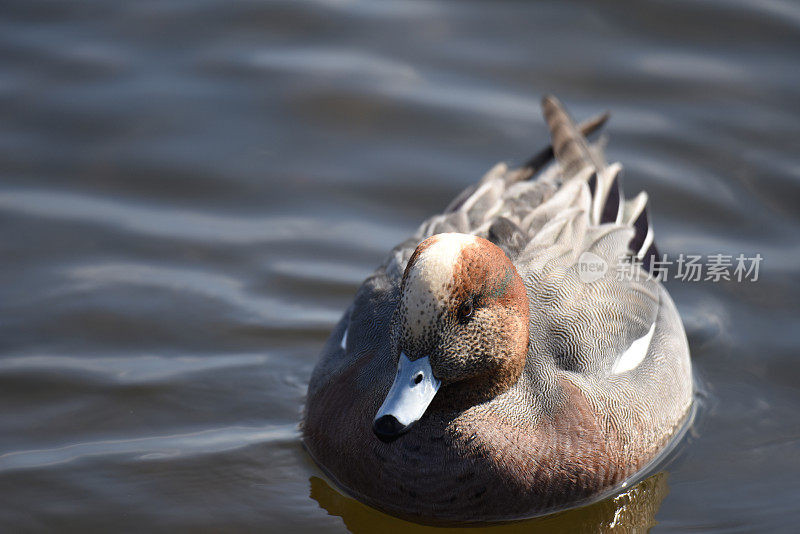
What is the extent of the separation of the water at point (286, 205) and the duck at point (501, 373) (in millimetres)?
256

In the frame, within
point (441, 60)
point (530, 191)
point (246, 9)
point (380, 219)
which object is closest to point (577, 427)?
point (530, 191)

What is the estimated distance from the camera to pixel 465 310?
349 cm

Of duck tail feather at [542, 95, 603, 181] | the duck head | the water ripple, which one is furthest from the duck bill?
duck tail feather at [542, 95, 603, 181]

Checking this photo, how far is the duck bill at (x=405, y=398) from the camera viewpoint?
3369mm

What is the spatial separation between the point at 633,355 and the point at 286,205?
98.3 inches

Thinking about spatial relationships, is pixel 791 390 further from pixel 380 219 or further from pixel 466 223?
pixel 380 219

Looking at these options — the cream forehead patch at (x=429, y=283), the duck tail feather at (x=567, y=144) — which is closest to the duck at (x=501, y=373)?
the cream forehead patch at (x=429, y=283)

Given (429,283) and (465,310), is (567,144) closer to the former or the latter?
(465,310)

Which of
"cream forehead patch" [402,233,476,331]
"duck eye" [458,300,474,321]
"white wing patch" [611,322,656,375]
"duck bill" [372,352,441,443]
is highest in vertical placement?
"cream forehead patch" [402,233,476,331]

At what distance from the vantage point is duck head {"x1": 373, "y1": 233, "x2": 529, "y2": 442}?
3.38 m

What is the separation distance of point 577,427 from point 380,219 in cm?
241

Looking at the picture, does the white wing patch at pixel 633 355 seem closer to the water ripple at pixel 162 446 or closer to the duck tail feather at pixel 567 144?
the duck tail feather at pixel 567 144

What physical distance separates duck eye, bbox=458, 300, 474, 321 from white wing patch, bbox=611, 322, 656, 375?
95 cm

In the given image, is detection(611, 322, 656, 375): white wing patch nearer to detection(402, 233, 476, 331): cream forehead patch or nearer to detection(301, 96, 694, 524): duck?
detection(301, 96, 694, 524): duck
